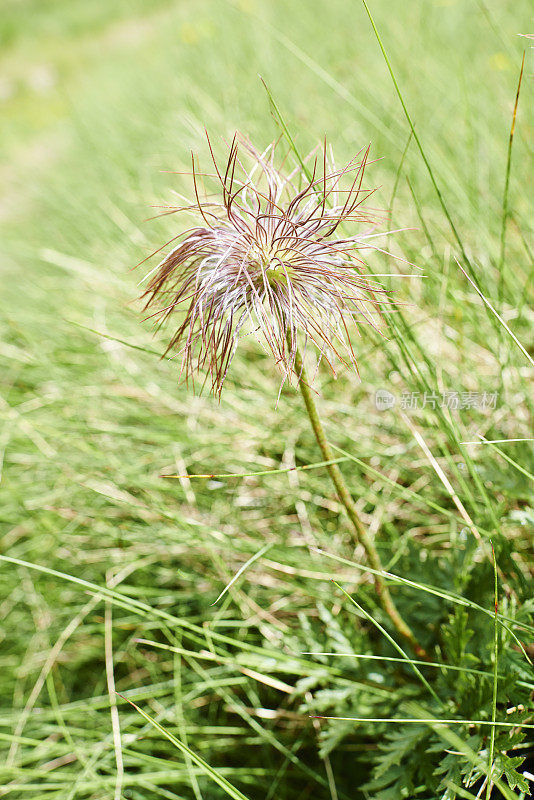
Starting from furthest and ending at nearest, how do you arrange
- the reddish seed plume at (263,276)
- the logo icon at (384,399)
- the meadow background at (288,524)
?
the logo icon at (384,399)
the meadow background at (288,524)
the reddish seed plume at (263,276)

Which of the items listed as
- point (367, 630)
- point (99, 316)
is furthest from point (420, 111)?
point (367, 630)

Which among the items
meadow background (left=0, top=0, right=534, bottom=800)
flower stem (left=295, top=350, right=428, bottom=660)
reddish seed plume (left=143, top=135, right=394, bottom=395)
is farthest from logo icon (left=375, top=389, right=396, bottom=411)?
reddish seed plume (left=143, top=135, right=394, bottom=395)

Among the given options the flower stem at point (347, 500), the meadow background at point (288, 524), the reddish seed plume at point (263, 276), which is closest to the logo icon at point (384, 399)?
the meadow background at point (288, 524)

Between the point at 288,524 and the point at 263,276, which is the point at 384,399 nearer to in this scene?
the point at 288,524

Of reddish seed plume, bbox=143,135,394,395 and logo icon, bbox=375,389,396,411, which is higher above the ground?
reddish seed plume, bbox=143,135,394,395

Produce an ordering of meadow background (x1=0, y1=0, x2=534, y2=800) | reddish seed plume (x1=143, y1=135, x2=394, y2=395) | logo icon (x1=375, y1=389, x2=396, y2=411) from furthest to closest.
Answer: logo icon (x1=375, y1=389, x2=396, y2=411) < meadow background (x1=0, y1=0, x2=534, y2=800) < reddish seed plume (x1=143, y1=135, x2=394, y2=395)

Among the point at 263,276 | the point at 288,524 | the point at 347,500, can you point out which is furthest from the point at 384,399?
the point at 263,276

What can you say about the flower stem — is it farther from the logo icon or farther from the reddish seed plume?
the logo icon

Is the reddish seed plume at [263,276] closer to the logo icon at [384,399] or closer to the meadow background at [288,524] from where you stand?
the meadow background at [288,524]
